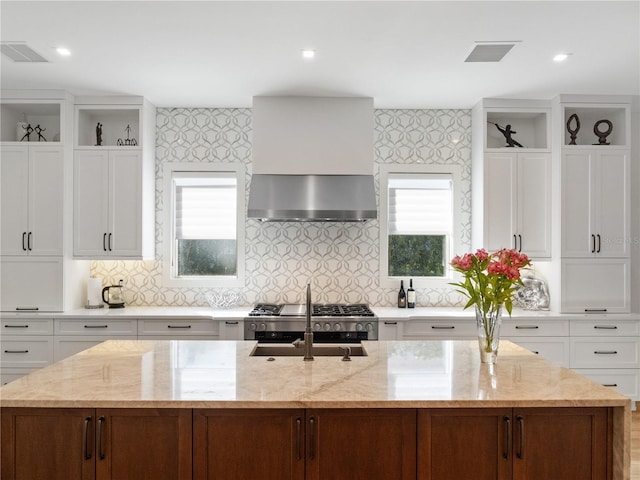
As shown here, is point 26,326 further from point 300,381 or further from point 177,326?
point 300,381

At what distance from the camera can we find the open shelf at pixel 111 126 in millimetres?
4555

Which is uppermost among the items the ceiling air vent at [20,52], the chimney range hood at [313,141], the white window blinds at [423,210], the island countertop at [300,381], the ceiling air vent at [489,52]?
the ceiling air vent at [489,52]

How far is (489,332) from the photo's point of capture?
95.7 inches

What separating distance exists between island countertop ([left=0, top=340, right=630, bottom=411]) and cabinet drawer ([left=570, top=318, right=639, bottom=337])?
70.6 inches

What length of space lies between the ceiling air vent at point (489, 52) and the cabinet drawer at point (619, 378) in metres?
2.77

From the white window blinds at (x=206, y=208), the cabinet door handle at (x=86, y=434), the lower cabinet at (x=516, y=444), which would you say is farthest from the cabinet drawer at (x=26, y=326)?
the lower cabinet at (x=516, y=444)

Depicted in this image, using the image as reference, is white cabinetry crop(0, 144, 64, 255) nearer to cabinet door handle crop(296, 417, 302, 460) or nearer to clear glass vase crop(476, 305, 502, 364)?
cabinet door handle crop(296, 417, 302, 460)

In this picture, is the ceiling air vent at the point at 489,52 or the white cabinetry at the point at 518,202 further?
the white cabinetry at the point at 518,202

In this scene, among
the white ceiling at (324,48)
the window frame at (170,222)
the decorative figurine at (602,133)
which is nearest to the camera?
the white ceiling at (324,48)

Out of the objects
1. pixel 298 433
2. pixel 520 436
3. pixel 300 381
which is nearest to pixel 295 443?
pixel 298 433

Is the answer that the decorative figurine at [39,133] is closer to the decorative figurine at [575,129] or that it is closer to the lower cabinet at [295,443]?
the lower cabinet at [295,443]

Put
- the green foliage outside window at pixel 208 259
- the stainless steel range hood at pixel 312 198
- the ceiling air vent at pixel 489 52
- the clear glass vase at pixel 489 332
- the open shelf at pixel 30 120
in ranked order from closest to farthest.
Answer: the clear glass vase at pixel 489 332, the ceiling air vent at pixel 489 52, the stainless steel range hood at pixel 312 198, the open shelf at pixel 30 120, the green foliage outside window at pixel 208 259

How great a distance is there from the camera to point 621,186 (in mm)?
4375

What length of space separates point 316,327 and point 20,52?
3.01 metres
